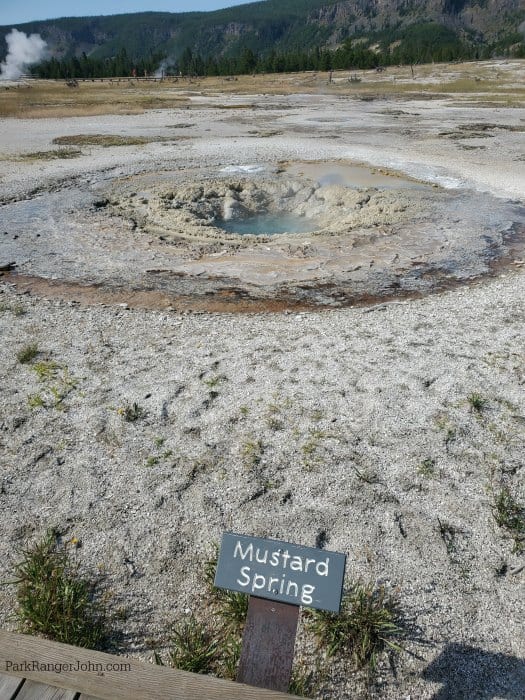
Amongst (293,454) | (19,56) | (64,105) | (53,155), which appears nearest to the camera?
(293,454)

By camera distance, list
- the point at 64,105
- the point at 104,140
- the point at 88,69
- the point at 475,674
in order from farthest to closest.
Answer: the point at 88,69, the point at 64,105, the point at 104,140, the point at 475,674

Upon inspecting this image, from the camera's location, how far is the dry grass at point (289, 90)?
129 feet

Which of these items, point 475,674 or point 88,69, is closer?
point 475,674

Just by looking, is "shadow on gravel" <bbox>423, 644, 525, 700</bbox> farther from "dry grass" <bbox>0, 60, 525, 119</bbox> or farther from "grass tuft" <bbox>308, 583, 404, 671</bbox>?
"dry grass" <bbox>0, 60, 525, 119</bbox>

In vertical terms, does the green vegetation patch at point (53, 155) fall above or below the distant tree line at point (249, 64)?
below

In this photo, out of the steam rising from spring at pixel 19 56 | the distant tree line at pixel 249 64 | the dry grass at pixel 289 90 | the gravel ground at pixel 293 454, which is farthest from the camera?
the steam rising from spring at pixel 19 56

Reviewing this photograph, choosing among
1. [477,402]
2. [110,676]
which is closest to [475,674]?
[110,676]

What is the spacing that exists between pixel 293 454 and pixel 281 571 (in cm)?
227

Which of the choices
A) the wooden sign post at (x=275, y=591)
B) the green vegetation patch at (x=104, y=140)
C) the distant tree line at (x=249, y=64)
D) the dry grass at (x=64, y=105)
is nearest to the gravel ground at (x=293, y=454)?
the wooden sign post at (x=275, y=591)

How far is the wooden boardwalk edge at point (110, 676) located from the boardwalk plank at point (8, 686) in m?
0.02

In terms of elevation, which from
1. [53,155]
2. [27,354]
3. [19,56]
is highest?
[19,56]

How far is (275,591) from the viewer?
8.16 feet

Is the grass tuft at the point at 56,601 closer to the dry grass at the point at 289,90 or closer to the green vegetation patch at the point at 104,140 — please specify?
the green vegetation patch at the point at 104,140

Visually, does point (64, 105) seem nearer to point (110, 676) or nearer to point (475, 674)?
point (110, 676)
